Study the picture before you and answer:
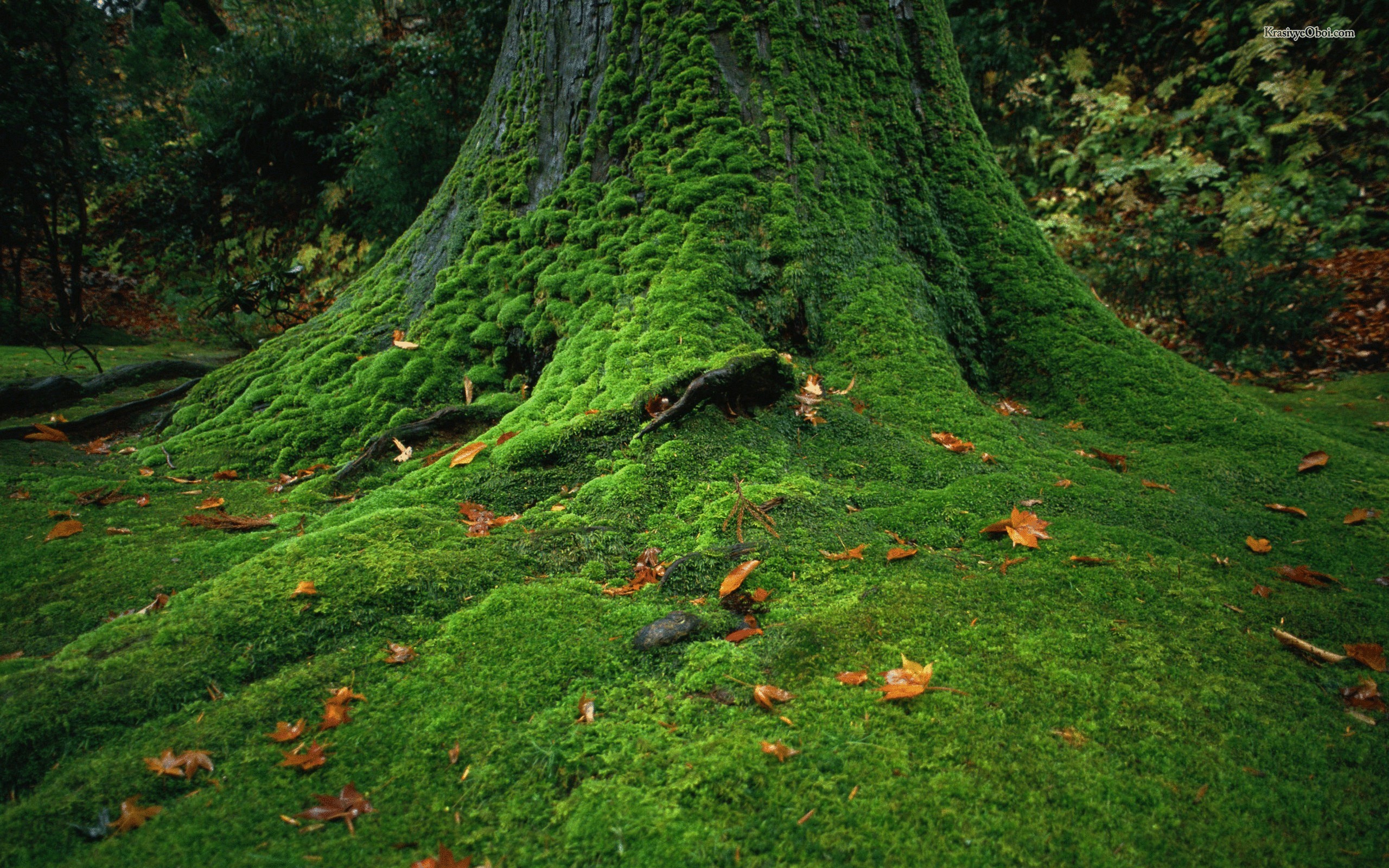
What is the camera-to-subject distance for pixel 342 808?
1.53 m

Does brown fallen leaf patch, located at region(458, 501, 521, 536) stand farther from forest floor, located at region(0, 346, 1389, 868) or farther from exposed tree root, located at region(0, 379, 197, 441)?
exposed tree root, located at region(0, 379, 197, 441)

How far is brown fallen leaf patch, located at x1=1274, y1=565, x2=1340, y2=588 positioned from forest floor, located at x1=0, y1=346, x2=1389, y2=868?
0.06 m

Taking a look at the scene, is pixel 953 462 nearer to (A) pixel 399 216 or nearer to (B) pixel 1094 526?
(B) pixel 1094 526

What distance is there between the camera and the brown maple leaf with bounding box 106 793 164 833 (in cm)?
145

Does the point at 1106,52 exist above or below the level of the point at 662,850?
above

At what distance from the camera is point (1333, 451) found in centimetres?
364

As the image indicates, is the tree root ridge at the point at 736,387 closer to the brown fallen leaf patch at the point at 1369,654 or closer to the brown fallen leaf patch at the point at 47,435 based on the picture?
the brown fallen leaf patch at the point at 1369,654

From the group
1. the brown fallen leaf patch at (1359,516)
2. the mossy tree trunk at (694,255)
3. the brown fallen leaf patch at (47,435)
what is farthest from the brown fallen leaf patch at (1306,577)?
the brown fallen leaf patch at (47,435)

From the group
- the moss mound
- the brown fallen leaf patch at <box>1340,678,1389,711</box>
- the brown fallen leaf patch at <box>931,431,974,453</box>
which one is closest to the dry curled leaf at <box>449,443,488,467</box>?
the moss mound

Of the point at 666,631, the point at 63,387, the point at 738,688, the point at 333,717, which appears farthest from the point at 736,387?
the point at 63,387

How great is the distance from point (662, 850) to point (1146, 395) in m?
4.20

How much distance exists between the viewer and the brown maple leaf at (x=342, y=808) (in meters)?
1.51

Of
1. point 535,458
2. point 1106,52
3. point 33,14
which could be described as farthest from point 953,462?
point 33,14

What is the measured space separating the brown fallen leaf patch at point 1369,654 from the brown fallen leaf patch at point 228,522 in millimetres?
4123
